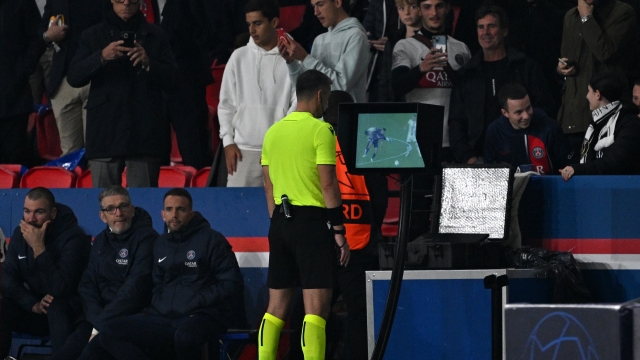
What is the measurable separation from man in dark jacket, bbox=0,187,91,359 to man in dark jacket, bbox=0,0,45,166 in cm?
206

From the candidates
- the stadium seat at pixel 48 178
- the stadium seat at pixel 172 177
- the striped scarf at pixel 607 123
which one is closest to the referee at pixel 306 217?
the striped scarf at pixel 607 123

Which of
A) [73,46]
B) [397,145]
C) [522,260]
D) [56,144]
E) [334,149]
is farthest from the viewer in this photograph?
[56,144]

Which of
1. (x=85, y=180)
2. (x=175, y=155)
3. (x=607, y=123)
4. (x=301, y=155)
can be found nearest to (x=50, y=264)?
(x=85, y=180)

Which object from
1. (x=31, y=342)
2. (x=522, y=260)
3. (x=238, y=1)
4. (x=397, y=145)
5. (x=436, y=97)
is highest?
(x=238, y=1)

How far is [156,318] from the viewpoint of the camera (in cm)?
735

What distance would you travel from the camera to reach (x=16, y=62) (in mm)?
9992

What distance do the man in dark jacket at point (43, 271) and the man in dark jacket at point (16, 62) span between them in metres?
2.06

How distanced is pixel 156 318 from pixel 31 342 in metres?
1.56

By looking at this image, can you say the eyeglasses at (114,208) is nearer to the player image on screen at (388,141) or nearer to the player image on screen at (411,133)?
the player image on screen at (388,141)

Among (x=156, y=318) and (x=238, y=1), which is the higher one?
(x=238, y=1)

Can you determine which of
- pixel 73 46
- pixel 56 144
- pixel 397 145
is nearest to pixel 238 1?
pixel 73 46

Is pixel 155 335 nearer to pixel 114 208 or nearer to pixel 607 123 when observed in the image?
pixel 114 208

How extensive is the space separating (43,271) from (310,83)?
2.66 m

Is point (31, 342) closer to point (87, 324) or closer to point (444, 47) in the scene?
point (87, 324)
